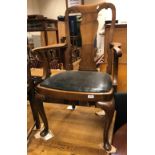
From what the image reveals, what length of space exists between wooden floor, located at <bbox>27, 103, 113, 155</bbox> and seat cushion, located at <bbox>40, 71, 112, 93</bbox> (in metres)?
0.38

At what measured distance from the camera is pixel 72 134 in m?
1.29

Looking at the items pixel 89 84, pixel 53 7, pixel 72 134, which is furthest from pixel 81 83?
pixel 53 7

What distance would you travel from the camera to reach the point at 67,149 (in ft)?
3.73

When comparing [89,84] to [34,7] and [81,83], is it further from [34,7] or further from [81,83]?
[34,7]

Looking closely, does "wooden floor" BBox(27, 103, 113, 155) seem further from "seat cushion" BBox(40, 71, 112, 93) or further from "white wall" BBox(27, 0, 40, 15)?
"white wall" BBox(27, 0, 40, 15)

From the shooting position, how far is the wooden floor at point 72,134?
1.13 metres

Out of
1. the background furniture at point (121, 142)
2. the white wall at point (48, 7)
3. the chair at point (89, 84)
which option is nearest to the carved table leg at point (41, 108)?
the chair at point (89, 84)

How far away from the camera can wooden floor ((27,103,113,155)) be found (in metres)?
1.13

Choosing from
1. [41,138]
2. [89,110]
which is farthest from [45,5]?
[41,138]

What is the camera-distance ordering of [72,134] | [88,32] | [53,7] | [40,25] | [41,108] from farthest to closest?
1. [53,7]
2. [40,25]
3. [88,32]
4. [72,134]
5. [41,108]

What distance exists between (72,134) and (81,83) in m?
0.44
